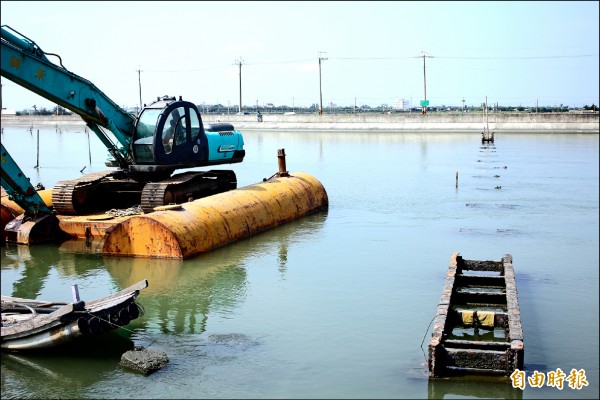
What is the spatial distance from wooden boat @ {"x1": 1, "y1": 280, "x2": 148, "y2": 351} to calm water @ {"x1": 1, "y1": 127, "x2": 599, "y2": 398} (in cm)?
27

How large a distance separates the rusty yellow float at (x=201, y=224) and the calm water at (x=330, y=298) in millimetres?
260

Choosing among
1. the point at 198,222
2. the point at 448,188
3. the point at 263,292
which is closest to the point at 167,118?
the point at 198,222

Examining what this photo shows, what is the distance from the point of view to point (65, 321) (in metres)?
9.52

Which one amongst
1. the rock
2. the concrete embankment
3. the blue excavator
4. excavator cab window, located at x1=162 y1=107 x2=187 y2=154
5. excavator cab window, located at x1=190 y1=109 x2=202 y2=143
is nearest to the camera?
the rock

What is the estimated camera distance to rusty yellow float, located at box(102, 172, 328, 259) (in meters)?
15.1

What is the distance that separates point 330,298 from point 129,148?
26.6ft

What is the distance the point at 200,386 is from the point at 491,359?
10.7ft

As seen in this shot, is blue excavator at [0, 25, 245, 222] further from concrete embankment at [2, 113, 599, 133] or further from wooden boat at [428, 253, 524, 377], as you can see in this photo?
concrete embankment at [2, 113, 599, 133]

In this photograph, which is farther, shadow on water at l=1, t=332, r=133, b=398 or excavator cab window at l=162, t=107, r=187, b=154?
excavator cab window at l=162, t=107, r=187, b=154

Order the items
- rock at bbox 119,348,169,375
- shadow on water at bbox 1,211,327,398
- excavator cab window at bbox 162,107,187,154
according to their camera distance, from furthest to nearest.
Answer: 1. excavator cab window at bbox 162,107,187,154
2. shadow on water at bbox 1,211,327,398
3. rock at bbox 119,348,169,375

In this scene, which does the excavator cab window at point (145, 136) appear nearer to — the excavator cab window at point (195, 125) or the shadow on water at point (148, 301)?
the excavator cab window at point (195, 125)

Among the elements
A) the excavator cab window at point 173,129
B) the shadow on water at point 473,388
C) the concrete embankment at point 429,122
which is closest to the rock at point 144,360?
the shadow on water at point 473,388

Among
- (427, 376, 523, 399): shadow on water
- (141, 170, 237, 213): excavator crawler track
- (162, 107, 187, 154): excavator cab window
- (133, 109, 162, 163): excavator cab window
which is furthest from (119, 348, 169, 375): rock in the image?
(162, 107, 187, 154): excavator cab window

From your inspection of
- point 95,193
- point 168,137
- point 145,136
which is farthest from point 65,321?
point 95,193
